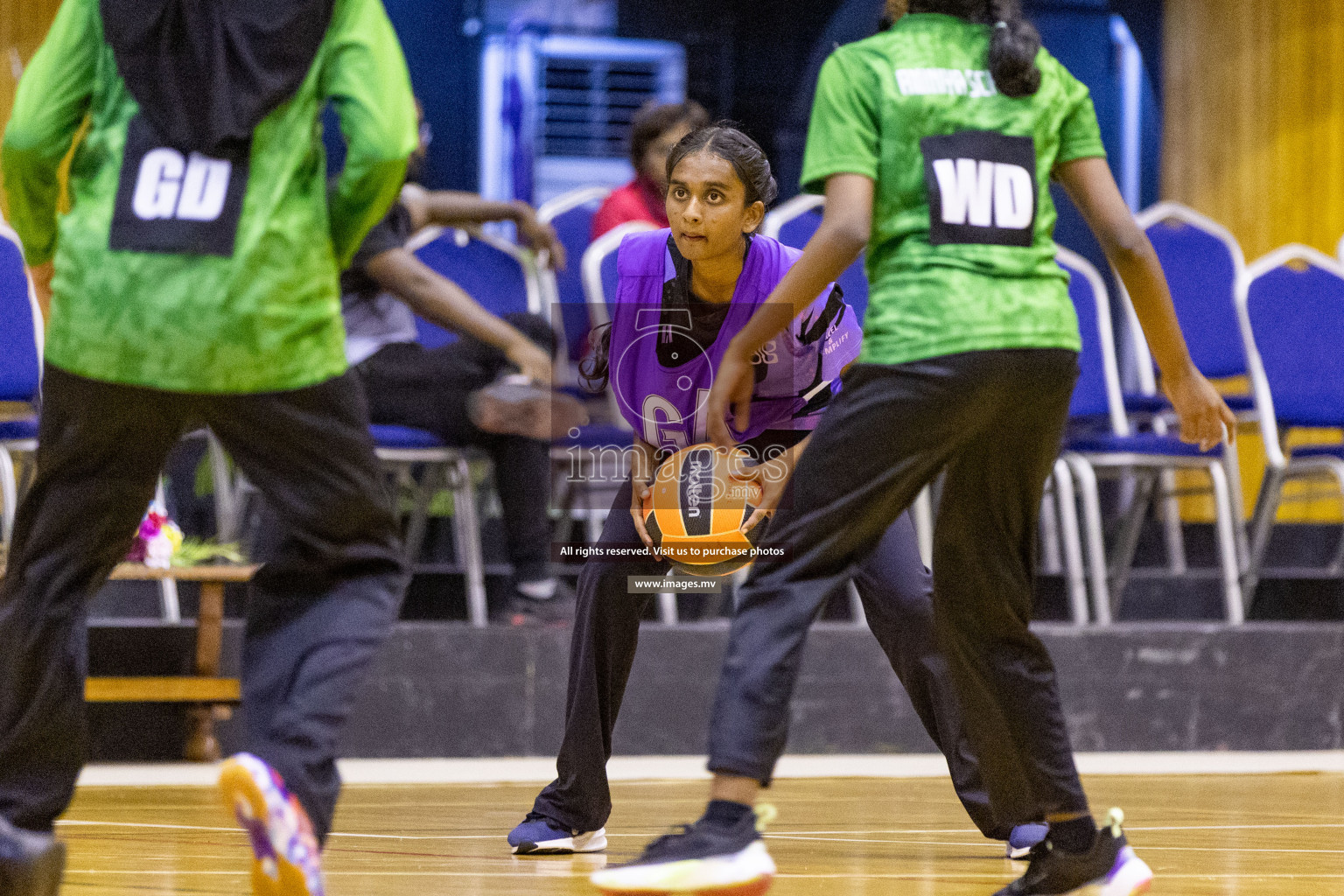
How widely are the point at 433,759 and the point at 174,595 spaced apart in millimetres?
955

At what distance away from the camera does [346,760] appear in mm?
3994

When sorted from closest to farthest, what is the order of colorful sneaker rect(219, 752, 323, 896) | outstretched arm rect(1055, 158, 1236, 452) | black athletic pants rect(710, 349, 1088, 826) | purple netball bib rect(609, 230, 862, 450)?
colorful sneaker rect(219, 752, 323, 896) → black athletic pants rect(710, 349, 1088, 826) → outstretched arm rect(1055, 158, 1236, 452) → purple netball bib rect(609, 230, 862, 450)

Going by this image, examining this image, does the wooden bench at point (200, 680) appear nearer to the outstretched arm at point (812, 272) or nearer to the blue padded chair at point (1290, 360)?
the outstretched arm at point (812, 272)

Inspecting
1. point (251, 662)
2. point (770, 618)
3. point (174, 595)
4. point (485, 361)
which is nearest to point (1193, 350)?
point (485, 361)

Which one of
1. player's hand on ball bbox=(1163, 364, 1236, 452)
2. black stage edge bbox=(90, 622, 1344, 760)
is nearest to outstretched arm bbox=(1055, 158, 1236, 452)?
player's hand on ball bbox=(1163, 364, 1236, 452)

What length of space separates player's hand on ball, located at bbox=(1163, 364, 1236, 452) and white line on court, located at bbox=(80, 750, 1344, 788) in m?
1.99

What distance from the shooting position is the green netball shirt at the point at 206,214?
1.76 metres

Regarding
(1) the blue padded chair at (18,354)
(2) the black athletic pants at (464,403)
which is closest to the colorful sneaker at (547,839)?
(2) the black athletic pants at (464,403)

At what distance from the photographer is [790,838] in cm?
280

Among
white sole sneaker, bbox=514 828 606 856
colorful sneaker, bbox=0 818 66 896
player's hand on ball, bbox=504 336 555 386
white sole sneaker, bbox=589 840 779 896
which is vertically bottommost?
white sole sneaker, bbox=514 828 606 856

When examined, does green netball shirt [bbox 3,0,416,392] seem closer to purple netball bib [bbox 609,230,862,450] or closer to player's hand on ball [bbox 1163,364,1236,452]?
purple netball bib [bbox 609,230,862,450]

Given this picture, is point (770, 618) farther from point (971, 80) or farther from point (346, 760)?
point (346, 760)

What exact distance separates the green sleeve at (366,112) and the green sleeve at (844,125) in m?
0.50

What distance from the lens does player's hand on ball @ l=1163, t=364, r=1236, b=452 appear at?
207cm
